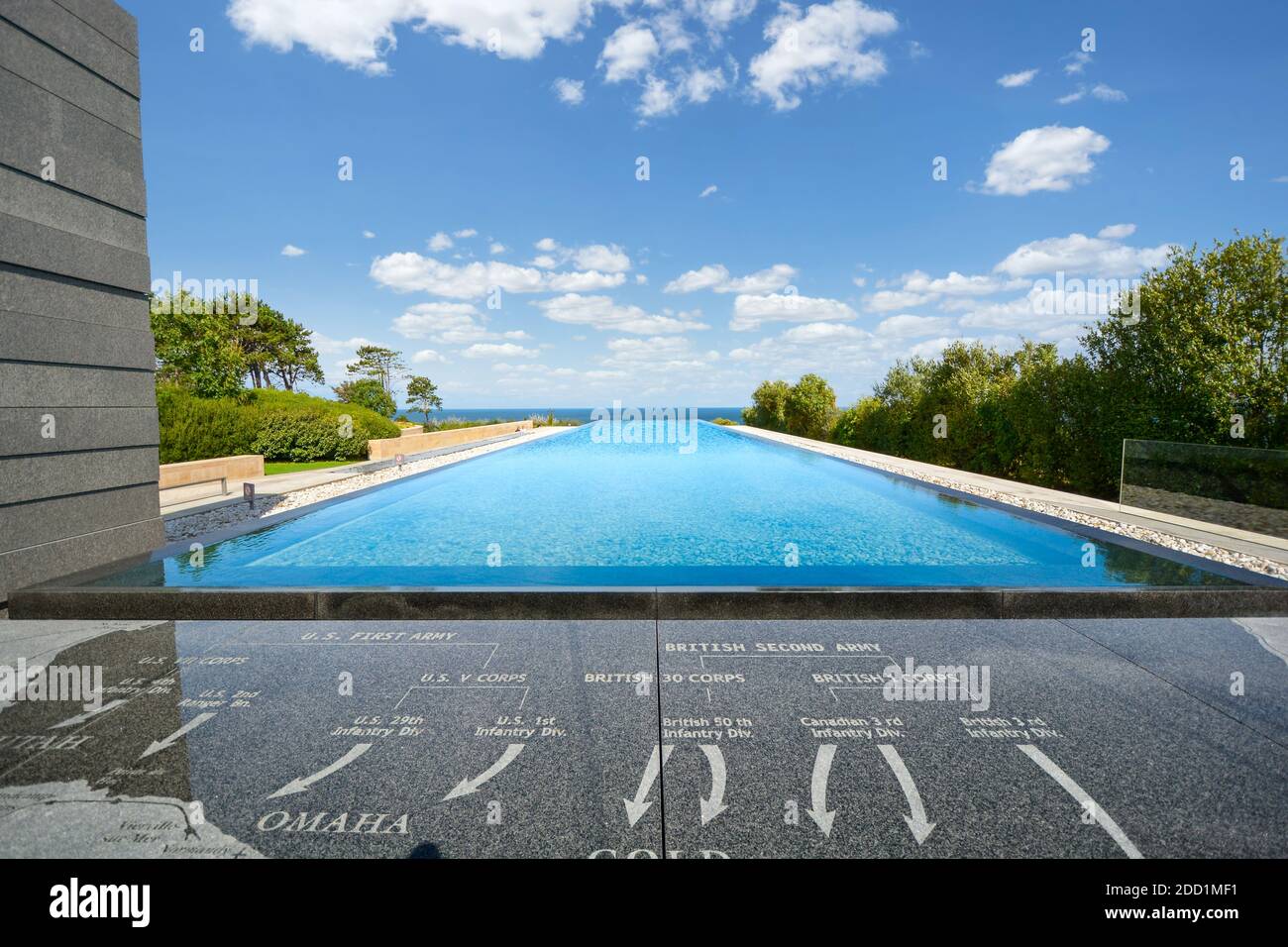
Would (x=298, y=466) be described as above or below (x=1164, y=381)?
below

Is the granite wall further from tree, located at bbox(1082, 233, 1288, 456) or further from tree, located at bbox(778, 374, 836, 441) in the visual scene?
tree, located at bbox(778, 374, 836, 441)

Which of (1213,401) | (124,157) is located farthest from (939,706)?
(1213,401)

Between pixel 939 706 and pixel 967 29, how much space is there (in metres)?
18.0

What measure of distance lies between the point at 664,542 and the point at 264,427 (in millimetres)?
16147

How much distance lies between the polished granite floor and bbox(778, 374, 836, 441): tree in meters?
32.3

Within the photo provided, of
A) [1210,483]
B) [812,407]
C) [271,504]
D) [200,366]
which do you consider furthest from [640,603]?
[812,407]

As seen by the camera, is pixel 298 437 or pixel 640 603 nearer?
pixel 640 603

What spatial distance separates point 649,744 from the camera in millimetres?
3219

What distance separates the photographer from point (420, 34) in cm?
1661

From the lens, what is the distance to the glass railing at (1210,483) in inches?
310

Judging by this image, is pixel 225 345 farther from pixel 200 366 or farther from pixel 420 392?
pixel 420 392

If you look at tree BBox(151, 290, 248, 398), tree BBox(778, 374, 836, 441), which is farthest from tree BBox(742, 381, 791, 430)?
tree BBox(151, 290, 248, 398)

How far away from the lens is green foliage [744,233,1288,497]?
1100cm
